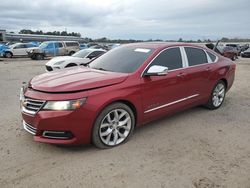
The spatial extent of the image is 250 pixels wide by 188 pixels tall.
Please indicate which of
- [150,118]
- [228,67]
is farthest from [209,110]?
[150,118]

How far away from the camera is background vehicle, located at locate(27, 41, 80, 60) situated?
25.4 meters

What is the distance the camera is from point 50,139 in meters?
3.79

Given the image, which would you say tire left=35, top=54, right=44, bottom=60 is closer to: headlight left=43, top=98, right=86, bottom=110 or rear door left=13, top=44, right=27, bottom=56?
rear door left=13, top=44, right=27, bottom=56

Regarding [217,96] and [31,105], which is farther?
[217,96]

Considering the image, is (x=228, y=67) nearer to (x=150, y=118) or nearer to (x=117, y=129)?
(x=150, y=118)

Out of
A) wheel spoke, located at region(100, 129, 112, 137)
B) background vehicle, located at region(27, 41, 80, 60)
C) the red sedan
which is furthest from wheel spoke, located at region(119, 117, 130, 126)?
background vehicle, located at region(27, 41, 80, 60)

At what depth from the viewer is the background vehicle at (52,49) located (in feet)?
83.3

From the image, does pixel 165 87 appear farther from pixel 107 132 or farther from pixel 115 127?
pixel 107 132

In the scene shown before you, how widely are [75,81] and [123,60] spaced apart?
4.01ft

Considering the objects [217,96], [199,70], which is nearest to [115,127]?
[199,70]

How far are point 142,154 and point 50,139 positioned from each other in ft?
4.38

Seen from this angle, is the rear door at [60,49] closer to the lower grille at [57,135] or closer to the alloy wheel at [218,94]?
the alloy wheel at [218,94]

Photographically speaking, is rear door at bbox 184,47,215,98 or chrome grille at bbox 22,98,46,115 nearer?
chrome grille at bbox 22,98,46,115

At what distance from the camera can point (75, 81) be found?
399 centimetres
